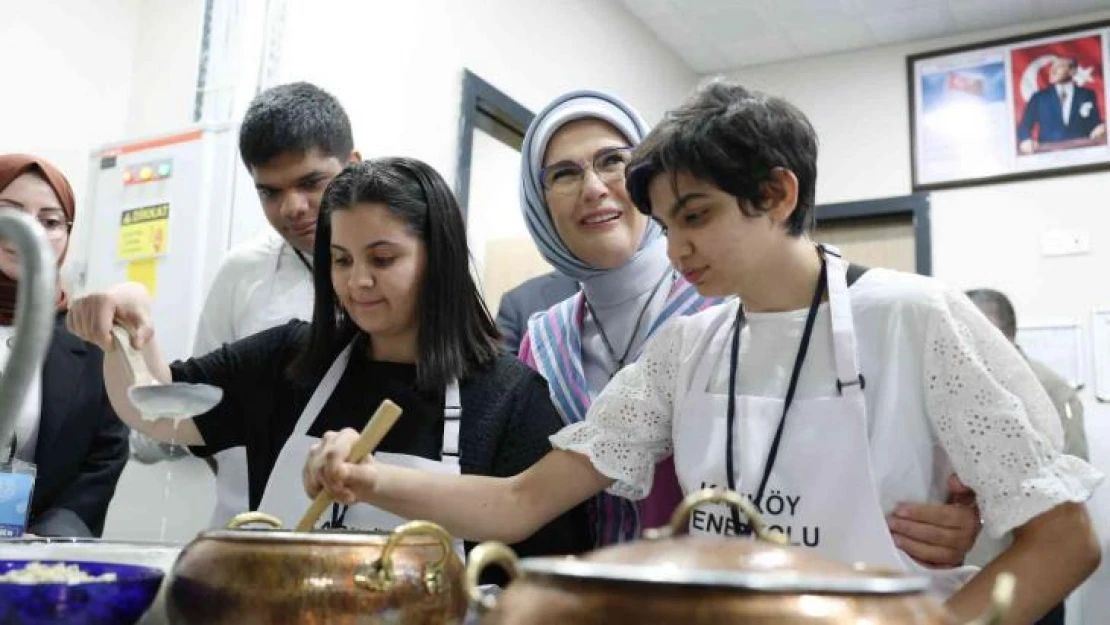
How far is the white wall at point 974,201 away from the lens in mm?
3812

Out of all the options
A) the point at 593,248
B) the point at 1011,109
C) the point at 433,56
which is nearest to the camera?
the point at 593,248

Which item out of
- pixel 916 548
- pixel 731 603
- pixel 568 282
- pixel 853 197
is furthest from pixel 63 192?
pixel 853 197

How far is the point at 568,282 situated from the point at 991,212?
101 inches

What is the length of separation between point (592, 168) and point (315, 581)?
41.8 inches

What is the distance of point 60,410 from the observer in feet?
5.40

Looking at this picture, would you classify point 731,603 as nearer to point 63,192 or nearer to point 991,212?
point 63,192

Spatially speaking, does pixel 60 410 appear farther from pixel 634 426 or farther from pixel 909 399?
pixel 909 399

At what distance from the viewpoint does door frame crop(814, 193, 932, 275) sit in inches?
164

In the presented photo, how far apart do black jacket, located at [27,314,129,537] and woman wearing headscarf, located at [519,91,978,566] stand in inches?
31.0

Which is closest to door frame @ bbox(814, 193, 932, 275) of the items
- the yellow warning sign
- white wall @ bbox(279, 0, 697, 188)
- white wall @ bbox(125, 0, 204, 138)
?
white wall @ bbox(279, 0, 697, 188)

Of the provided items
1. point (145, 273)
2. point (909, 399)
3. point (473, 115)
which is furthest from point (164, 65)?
point (909, 399)

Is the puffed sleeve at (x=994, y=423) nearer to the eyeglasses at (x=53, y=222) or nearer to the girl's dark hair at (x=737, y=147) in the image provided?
the girl's dark hair at (x=737, y=147)

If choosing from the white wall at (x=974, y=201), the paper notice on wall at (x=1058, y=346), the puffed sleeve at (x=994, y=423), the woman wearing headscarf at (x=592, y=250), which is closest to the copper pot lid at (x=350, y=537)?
the puffed sleeve at (x=994, y=423)

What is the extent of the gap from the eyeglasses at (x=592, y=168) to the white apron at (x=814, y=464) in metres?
0.54
